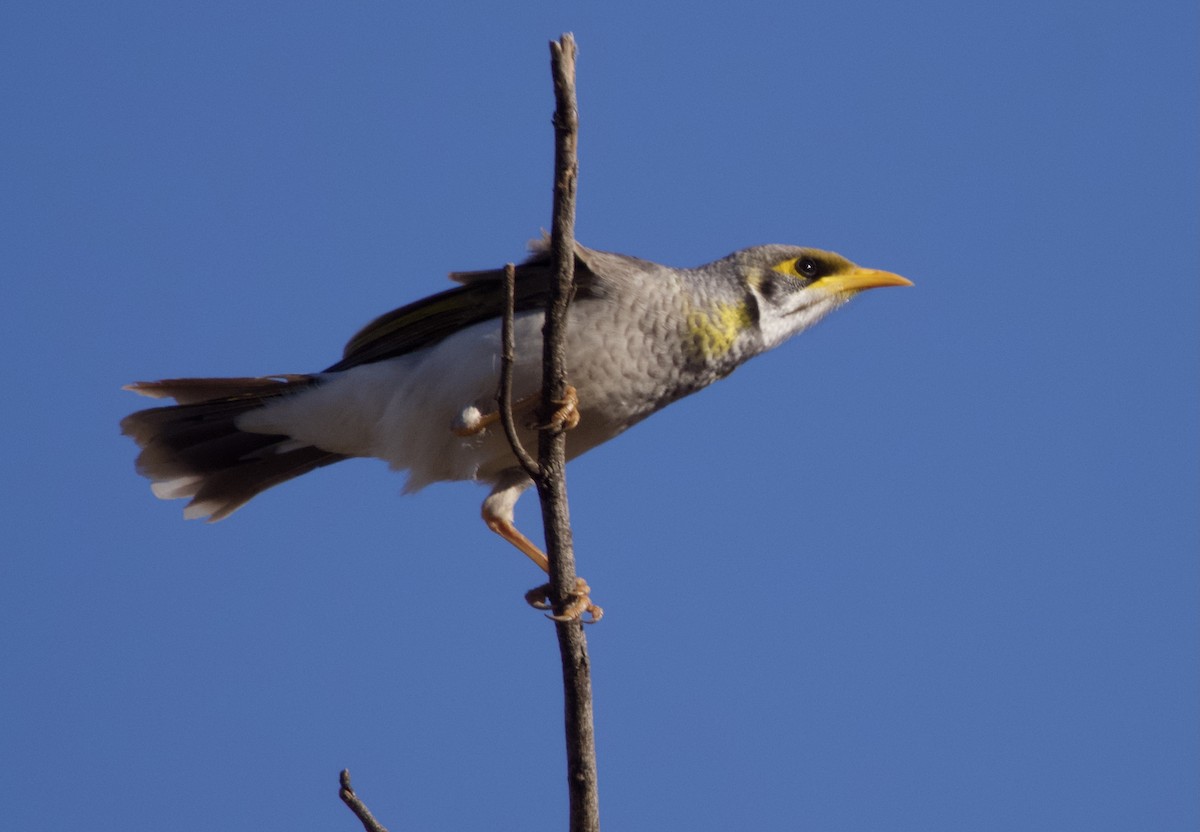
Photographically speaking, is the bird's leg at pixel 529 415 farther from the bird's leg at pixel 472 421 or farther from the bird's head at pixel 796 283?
the bird's head at pixel 796 283

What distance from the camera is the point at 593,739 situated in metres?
4.48

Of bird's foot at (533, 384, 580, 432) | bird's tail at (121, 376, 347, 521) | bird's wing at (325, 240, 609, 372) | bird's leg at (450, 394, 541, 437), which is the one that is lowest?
bird's foot at (533, 384, 580, 432)

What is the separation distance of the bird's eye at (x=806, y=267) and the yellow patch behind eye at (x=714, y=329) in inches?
22.3

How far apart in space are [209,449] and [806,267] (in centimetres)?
320

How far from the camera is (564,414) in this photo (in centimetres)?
474

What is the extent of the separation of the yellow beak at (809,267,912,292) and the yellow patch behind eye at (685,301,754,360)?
2.23 ft

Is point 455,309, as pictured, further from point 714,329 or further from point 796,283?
point 796,283

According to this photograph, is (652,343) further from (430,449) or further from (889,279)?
(889,279)

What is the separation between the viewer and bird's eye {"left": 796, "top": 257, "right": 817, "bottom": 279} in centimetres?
639

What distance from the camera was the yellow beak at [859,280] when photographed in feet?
21.2

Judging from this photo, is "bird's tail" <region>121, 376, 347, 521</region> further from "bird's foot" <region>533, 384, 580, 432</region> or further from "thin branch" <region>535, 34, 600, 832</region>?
"thin branch" <region>535, 34, 600, 832</region>

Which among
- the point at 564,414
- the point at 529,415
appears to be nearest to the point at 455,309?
the point at 529,415

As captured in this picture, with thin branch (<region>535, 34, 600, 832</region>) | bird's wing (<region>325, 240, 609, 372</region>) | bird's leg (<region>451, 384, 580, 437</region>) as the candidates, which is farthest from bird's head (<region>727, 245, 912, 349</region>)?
thin branch (<region>535, 34, 600, 832</region>)

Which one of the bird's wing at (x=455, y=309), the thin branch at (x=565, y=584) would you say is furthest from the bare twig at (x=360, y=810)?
the bird's wing at (x=455, y=309)
